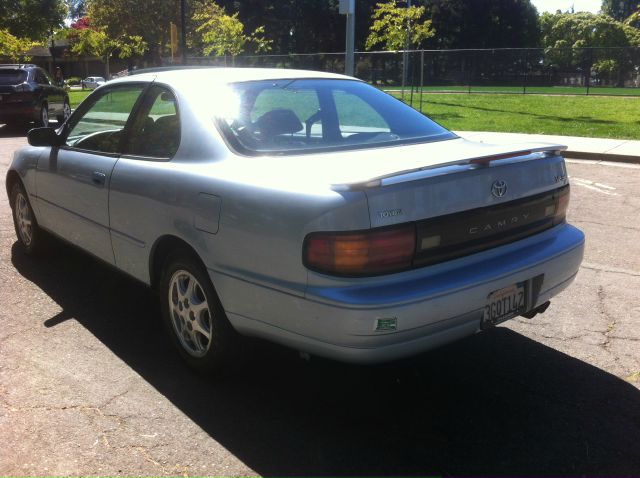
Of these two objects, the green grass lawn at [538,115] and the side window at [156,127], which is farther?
the green grass lawn at [538,115]

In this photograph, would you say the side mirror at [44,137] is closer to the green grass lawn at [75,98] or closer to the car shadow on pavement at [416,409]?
the car shadow on pavement at [416,409]

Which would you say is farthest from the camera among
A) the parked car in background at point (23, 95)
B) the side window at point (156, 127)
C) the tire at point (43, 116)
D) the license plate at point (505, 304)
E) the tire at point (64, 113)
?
the tire at point (64, 113)

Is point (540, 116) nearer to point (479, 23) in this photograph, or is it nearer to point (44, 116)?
point (44, 116)

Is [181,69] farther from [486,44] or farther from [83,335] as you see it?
[486,44]

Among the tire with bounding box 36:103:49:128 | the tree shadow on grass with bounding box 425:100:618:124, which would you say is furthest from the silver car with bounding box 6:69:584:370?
the tree shadow on grass with bounding box 425:100:618:124

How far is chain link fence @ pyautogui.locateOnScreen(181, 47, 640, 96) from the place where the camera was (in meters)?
31.5

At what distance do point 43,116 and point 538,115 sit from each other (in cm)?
1408

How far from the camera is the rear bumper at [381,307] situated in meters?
2.69

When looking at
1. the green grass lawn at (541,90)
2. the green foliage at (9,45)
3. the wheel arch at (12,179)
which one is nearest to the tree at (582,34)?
the green grass lawn at (541,90)

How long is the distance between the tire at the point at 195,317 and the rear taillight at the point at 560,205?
72.5 inches

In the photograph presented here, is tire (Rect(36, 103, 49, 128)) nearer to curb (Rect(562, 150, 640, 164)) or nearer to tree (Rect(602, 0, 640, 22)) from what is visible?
curb (Rect(562, 150, 640, 164))

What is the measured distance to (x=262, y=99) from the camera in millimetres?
3670

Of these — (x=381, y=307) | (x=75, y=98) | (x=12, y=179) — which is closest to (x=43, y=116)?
(x=12, y=179)

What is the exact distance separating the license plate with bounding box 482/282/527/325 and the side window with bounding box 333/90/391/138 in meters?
1.39
